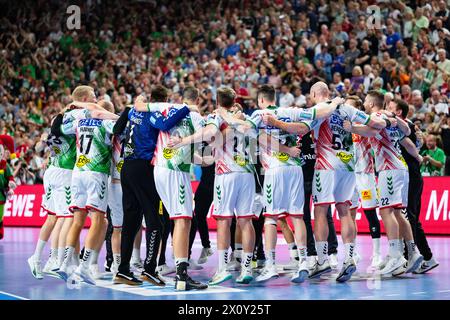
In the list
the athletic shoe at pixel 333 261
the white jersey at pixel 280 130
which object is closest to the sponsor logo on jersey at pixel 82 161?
the white jersey at pixel 280 130

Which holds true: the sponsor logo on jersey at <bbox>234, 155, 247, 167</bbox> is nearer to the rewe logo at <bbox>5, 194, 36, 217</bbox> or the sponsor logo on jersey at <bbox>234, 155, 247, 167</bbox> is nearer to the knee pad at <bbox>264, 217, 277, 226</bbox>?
the knee pad at <bbox>264, 217, 277, 226</bbox>

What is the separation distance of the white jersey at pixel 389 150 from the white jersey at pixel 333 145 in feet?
1.49

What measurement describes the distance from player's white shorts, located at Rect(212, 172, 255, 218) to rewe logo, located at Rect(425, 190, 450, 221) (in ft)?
25.8

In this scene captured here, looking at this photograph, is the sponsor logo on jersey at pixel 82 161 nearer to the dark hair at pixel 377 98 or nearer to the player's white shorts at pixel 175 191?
the player's white shorts at pixel 175 191

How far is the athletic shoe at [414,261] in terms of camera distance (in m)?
10.6

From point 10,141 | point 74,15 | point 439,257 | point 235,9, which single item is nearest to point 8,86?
point 74,15

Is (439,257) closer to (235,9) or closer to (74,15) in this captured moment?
(235,9)

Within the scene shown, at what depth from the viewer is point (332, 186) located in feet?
34.2

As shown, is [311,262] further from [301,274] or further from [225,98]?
[225,98]

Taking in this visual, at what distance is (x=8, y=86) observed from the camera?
29.9 metres

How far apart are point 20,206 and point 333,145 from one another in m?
16.0

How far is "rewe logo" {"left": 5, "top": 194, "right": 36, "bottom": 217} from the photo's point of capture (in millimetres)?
23828

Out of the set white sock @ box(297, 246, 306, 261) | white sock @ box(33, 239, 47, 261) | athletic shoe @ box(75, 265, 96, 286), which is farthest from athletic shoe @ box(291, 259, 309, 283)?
white sock @ box(33, 239, 47, 261)

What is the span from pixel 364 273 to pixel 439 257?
2.55m
